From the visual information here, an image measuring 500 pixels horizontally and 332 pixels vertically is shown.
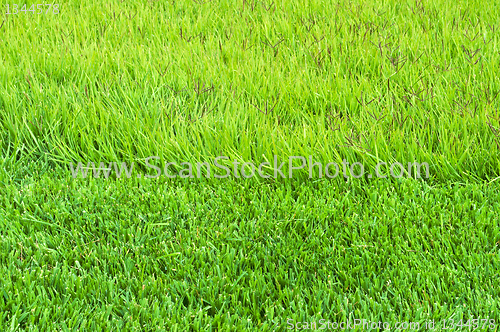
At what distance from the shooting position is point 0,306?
5.69ft

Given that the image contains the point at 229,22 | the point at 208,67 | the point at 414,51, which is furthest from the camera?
the point at 229,22

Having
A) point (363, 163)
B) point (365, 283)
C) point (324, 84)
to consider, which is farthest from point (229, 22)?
point (365, 283)

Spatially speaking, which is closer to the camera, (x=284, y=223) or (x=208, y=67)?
(x=284, y=223)

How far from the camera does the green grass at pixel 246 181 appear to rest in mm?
1797

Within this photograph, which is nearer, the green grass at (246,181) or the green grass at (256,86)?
the green grass at (246,181)

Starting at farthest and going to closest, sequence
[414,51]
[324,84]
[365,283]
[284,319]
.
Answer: [414,51], [324,84], [365,283], [284,319]

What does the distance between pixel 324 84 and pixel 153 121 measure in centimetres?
107

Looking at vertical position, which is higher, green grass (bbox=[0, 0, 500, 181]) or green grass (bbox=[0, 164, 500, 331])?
green grass (bbox=[0, 0, 500, 181])

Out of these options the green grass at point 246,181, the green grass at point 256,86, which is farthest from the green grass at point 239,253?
the green grass at point 256,86

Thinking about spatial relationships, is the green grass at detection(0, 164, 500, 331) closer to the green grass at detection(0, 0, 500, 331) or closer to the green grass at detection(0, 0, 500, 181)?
the green grass at detection(0, 0, 500, 331)

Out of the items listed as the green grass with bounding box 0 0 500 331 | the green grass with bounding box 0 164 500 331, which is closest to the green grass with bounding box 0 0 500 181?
the green grass with bounding box 0 0 500 331

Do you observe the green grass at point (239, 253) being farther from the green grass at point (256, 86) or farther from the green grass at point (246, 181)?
the green grass at point (256, 86)

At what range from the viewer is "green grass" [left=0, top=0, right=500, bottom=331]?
1.80m

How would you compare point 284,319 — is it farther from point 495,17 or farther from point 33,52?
point 495,17
